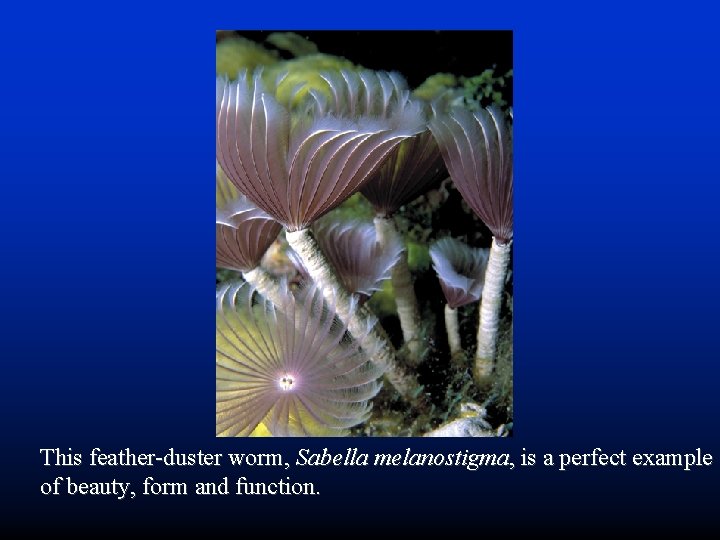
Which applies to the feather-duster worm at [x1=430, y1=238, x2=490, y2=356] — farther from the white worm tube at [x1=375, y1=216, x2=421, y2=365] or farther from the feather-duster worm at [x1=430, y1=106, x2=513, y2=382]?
the feather-duster worm at [x1=430, y1=106, x2=513, y2=382]

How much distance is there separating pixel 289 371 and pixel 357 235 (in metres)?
1.06

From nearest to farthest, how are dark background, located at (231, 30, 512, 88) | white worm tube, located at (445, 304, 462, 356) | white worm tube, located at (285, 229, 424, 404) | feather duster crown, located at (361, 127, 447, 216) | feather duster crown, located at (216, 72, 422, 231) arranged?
1. feather duster crown, located at (216, 72, 422, 231)
2. white worm tube, located at (285, 229, 424, 404)
3. feather duster crown, located at (361, 127, 447, 216)
4. dark background, located at (231, 30, 512, 88)
5. white worm tube, located at (445, 304, 462, 356)

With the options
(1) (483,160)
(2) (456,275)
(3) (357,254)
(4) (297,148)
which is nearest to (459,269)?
(2) (456,275)

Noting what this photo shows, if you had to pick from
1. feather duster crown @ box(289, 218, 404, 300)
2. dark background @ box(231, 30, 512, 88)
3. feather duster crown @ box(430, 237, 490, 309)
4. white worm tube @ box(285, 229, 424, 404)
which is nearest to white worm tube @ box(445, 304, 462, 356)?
feather duster crown @ box(430, 237, 490, 309)

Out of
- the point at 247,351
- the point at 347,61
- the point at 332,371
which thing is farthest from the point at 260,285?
the point at 347,61

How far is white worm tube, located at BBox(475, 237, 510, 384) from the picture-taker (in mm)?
3002

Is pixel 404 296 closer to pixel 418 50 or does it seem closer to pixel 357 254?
pixel 357 254

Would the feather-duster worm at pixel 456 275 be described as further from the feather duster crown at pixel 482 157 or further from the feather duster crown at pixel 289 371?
the feather duster crown at pixel 289 371

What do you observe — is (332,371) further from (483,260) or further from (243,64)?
(243,64)

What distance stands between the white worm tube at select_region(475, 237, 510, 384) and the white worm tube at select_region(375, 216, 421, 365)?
395 mm

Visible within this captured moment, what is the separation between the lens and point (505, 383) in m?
3.29

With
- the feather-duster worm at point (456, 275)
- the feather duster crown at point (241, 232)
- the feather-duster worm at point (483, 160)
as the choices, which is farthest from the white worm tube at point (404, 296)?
the feather duster crown at point (241, 232)

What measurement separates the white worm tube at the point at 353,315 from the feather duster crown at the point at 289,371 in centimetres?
8

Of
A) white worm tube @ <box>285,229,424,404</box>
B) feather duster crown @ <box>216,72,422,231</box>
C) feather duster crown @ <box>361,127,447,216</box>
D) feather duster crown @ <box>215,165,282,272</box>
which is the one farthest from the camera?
feather duster crown @ <box>361,127,447,216</box>
